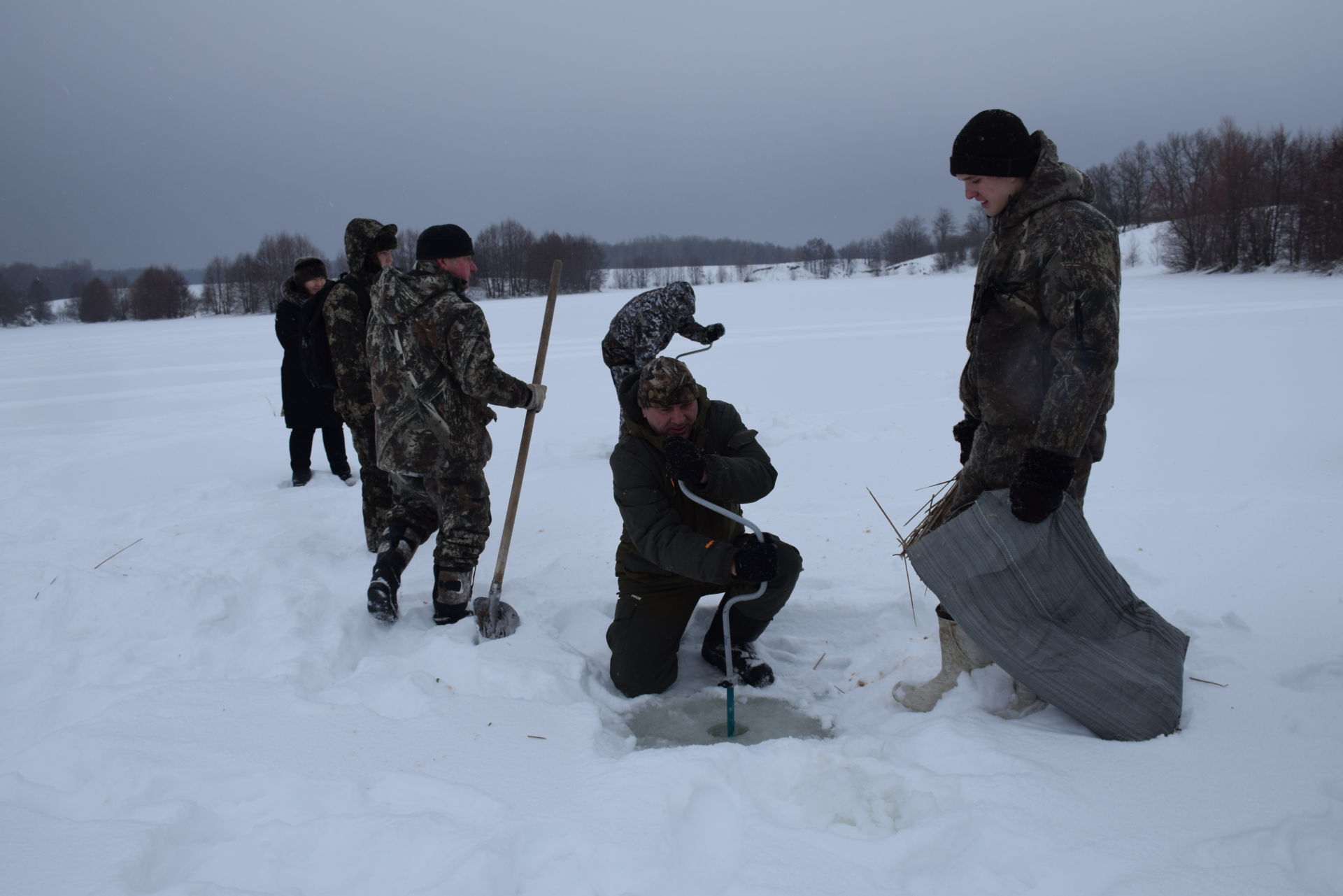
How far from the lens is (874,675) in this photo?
2986 mm

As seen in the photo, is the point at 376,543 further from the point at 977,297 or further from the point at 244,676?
the point at 977,297

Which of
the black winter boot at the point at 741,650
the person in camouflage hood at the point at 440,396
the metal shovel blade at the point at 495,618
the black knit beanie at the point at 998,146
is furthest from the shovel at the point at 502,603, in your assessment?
the black knit beanie at the point at 998,146

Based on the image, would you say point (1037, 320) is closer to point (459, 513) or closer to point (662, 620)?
point (662, 620)

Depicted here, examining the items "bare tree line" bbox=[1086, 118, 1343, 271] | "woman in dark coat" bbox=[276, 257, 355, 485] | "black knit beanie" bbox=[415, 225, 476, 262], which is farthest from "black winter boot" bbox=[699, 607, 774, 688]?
"bare tree line" bbox=[1086, 118, 1343, 271]

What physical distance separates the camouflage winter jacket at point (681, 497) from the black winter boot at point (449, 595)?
798mm

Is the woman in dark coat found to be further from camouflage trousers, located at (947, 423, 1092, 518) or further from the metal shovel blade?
camouflage trousers, located at (947, 423, 1092, 518)

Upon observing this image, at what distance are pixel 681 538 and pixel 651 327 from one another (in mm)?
2603

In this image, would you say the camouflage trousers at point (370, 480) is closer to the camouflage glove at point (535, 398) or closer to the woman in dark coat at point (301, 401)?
the woman in dark coat at point (301, 401)

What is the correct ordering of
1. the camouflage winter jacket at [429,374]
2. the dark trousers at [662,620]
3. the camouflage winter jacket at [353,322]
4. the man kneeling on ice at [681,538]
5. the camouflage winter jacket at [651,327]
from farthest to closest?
the camouflage winter jacket at [651,327], the camouflage winter jacket at [353,322], the camouflage winter jacket at [429,374], the dark trousers at [662,620], the man kneeling on ice at [681,538]

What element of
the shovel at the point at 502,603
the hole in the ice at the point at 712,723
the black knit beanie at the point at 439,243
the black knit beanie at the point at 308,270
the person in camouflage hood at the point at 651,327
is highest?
the black knit beanie at the point at 308,270

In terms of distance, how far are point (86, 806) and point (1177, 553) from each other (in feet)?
14.0

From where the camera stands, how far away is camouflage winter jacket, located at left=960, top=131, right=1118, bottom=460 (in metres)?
2.20

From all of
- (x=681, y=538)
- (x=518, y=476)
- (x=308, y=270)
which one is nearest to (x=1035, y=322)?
(x=681, y=538)

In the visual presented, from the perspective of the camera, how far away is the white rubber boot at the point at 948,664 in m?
2.62
